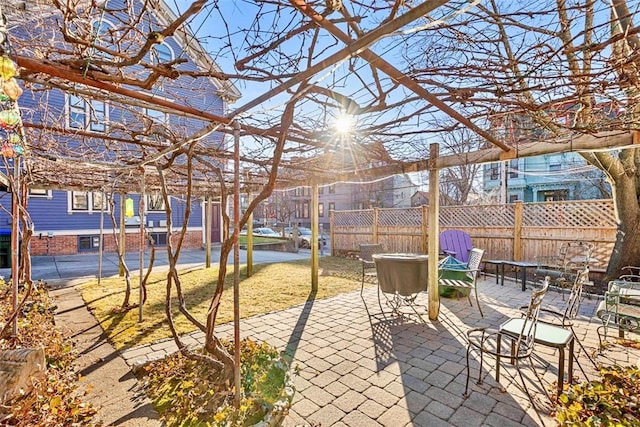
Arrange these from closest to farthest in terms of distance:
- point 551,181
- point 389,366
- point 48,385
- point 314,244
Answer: point 48,385
point 389,366
point 314,244
point 551,181

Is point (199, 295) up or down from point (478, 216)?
down

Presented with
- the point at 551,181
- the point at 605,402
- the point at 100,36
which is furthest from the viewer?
the point at 551,181

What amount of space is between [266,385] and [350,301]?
3127mm

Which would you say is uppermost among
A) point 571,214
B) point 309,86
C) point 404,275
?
point 309,86

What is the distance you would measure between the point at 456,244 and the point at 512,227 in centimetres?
139

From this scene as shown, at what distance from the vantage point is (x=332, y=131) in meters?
3.17

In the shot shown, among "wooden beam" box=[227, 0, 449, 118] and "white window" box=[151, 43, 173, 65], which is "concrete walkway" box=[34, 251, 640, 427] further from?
"white window" box=[151, 43, 173, 65]

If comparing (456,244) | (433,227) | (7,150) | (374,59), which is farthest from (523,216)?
(7,150)

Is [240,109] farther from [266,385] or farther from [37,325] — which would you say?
[37,325]

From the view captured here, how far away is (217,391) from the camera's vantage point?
2.31 m

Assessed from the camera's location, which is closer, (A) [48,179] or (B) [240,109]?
(B) [240,109]

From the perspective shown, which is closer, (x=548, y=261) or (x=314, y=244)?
(x=314, y=244)

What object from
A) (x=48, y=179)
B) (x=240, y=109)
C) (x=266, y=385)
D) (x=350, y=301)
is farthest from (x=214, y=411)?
(x=48, y=179)

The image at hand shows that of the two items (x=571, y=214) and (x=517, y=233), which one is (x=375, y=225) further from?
(x=571, y=214)
